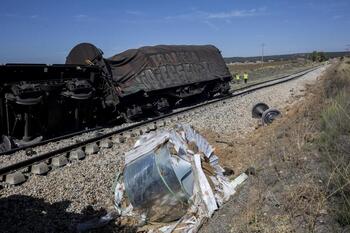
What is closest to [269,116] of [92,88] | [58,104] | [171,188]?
[92,88]

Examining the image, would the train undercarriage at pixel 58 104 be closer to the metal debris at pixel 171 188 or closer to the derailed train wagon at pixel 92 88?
the derailed train wagon at pixel 92 88

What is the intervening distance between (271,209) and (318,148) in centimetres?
276

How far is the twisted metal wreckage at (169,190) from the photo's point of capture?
21.7 feet

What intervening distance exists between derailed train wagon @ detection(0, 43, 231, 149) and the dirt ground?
6.37 m

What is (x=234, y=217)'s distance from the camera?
5.98 m

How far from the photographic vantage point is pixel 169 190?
6.76 meters

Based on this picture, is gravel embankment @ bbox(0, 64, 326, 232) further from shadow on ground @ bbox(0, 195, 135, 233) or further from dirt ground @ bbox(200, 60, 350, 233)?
dirt ground @ bbox(200, 60, 350, 233)

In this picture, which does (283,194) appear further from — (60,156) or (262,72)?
(262,72)

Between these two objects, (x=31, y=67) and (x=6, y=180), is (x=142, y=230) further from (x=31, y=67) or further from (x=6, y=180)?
(x=31, y=67)

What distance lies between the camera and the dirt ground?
5312 mm

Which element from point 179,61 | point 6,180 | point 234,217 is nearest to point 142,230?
point 234,217

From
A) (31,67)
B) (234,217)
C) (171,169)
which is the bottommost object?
(234,217)

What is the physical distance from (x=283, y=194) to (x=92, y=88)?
1023cm

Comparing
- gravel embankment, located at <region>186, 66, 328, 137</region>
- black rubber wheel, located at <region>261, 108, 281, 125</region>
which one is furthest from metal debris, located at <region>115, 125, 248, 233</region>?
black rubber wheel, located at <region>261, 108, 281, 125</region>
